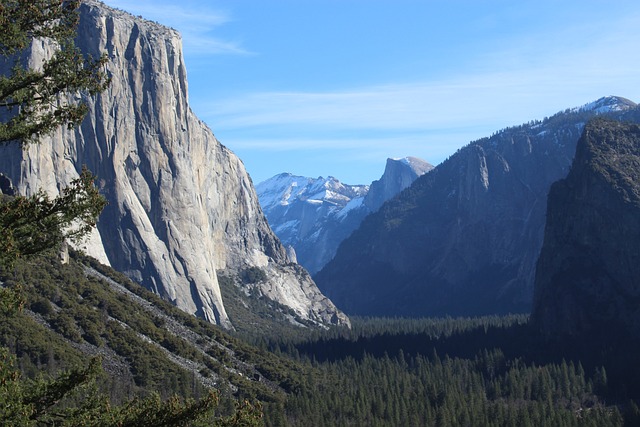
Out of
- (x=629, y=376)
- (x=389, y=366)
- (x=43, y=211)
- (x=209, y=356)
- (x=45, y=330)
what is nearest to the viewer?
(x=43, y=211)

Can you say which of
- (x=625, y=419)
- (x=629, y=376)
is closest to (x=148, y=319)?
(x=625, y=419)

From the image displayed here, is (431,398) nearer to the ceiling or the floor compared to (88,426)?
nearer to the floor

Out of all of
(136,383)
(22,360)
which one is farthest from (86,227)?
(136,383)

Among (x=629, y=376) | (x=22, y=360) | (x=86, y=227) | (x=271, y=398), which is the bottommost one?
(x=629, y=376)

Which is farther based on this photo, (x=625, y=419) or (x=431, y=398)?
(x=431, y=398)

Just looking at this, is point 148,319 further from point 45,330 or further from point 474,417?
point 474,417

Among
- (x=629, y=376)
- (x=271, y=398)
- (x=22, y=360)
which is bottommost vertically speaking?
(x=629, y=376)

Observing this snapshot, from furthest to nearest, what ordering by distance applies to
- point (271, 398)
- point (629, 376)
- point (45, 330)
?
point (629, 376) < point (271, 398) < point (45, 330)

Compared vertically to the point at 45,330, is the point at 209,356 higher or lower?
lower

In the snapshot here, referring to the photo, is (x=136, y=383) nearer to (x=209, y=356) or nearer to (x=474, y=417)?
(x=209, y=356)
